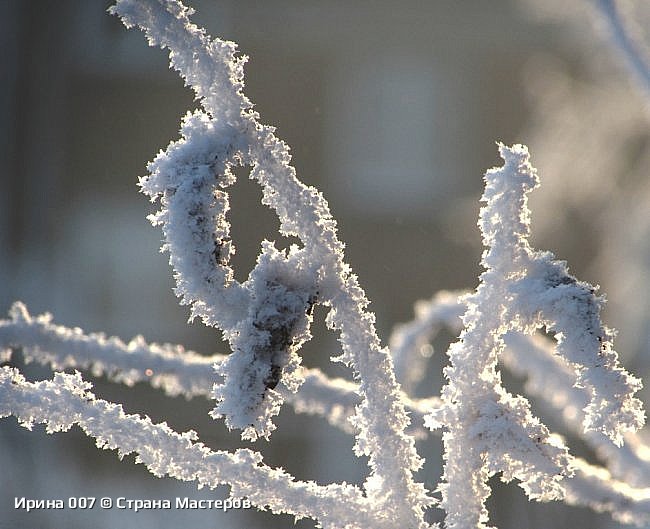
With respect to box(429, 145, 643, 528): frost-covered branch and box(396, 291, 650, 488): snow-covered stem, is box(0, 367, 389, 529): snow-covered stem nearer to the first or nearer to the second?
box(429, 145, 643, 528): frost-covered branch

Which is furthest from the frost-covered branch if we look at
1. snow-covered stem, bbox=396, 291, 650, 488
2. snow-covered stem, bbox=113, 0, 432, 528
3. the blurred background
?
the blurred background

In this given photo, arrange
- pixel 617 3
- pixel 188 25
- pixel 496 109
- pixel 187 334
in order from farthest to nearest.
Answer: pixel 496 109 < pixel 187 334 < pixel 617 3 < pixel 188 25

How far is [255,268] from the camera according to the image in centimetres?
26

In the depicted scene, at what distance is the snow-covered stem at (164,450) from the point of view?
0.28 meters

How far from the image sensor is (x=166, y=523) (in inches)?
25.0

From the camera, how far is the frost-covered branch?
0.25 m

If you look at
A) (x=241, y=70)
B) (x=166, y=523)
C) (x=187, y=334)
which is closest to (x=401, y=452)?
(x=241, y=70)

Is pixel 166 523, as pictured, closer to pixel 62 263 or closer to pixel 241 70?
pixel 241 70

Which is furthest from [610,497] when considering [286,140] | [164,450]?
[286,140]

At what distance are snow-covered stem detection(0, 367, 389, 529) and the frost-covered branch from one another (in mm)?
48

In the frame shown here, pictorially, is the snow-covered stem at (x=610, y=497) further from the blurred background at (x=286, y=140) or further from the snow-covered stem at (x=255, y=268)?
the blurred background at (x=286, y=140)

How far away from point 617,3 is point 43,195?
5.99 feet

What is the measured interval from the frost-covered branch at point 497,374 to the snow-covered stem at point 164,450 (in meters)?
0.05

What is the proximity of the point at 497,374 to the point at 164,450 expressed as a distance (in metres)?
0.14
